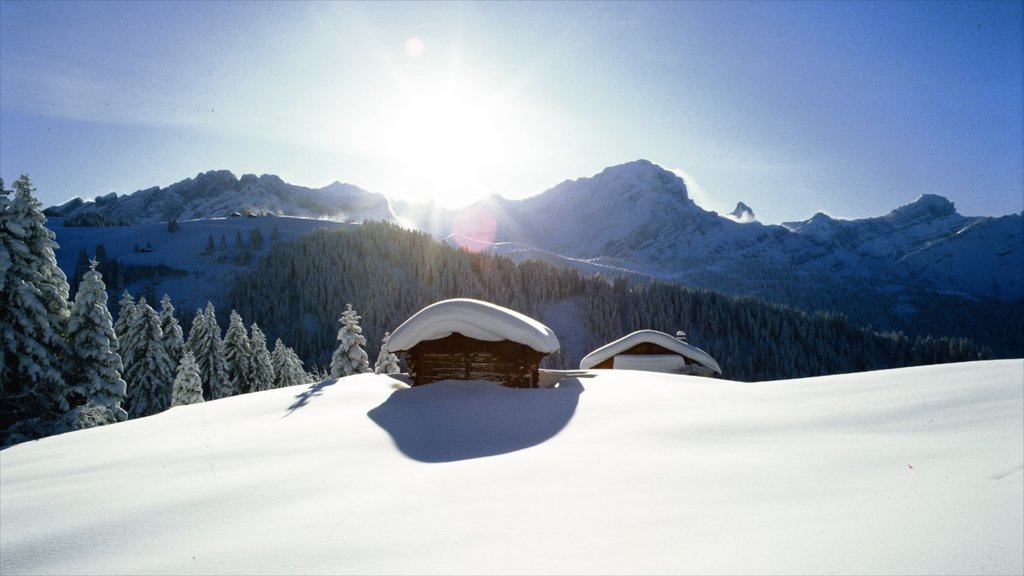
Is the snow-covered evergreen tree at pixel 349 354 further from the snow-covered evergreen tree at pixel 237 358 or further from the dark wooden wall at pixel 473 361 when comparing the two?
the dark wooden wall at pixel 473 361

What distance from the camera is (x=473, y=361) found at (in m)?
14.5

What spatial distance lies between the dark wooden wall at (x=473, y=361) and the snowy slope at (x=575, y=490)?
13.9 ft

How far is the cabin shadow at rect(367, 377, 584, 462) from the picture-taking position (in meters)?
8.31

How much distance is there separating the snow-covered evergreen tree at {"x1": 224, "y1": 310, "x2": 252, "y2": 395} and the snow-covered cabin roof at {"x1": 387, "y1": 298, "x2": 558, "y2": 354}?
111ft

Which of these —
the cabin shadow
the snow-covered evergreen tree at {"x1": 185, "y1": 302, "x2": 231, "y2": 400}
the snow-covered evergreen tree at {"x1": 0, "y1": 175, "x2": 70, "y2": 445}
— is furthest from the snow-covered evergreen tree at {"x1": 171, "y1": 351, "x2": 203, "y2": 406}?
the cabin shadow

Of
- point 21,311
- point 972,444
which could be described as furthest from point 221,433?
point 21,311

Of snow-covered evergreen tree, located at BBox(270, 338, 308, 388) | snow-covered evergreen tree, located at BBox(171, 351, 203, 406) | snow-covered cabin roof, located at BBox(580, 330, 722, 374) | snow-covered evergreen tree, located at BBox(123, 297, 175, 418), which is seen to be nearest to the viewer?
snow-covered cabin roof, located at BBox(580, 330, 722, 374)

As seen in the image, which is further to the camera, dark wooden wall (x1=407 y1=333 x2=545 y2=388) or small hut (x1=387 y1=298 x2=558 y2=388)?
dark wooden wall (x1=407 y1=333 x2=545 y2=388)

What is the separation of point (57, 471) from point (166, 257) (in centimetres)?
16788

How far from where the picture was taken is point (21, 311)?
58.5ft

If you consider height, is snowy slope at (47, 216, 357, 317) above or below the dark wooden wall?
above

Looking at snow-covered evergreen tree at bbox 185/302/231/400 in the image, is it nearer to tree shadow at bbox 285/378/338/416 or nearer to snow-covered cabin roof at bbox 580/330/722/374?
tree shadow at bbox 285/378/338/416

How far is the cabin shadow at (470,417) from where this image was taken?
8.31 meters

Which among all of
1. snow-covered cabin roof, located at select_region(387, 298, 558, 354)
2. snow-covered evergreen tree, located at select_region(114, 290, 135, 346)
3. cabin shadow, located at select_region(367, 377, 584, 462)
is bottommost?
cabin shadow, located at select_region(367, 377, 584, 462)
